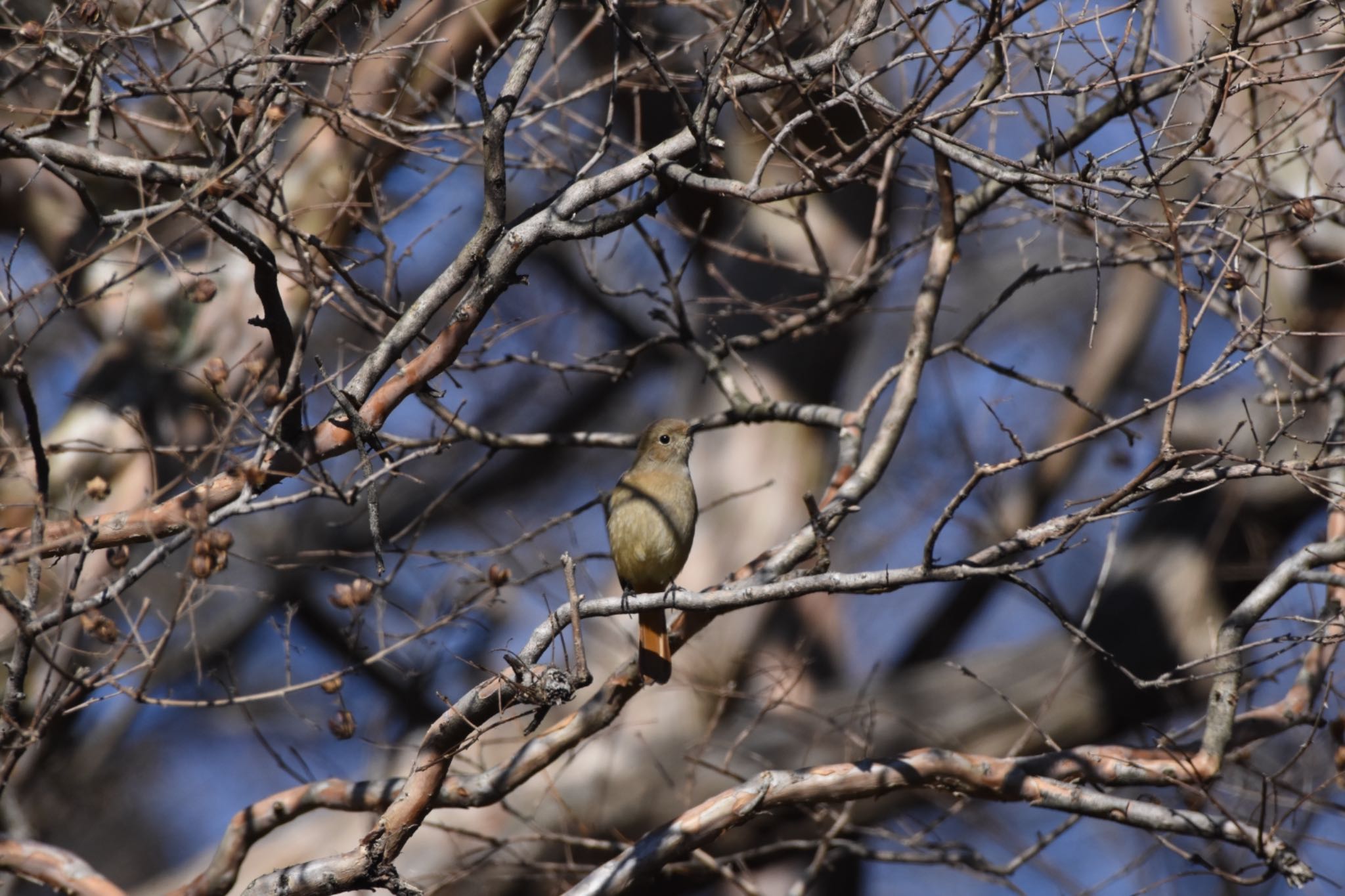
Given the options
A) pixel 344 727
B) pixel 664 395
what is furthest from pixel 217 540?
pixel 664 395

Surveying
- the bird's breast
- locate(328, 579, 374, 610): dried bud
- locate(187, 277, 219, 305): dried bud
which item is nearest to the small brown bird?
the bird's breast

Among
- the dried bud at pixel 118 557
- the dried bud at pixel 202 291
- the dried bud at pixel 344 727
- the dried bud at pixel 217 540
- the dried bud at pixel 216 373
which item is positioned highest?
the dried bud at pixel 202 291

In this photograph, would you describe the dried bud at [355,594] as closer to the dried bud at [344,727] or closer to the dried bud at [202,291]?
the dried bud at [344,727]

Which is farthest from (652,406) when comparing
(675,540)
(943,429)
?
(675,540)

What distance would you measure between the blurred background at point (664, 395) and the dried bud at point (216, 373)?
3 centimetres

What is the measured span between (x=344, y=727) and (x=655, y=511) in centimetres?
194

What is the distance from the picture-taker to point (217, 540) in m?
2.93

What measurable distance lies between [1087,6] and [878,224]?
4.81ft

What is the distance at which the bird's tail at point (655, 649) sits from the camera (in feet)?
14.1

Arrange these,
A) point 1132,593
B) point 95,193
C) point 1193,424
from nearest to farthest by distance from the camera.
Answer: point 95,193 → point 1132,593 → point 1193,424

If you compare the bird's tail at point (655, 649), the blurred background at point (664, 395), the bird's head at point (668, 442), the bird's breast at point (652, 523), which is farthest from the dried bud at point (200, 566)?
the bird's head at point (668, 442)

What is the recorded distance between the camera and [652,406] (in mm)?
11188

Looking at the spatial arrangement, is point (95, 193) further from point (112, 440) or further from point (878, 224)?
point (878, 224)

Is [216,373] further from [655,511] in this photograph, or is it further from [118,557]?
[655,511]
